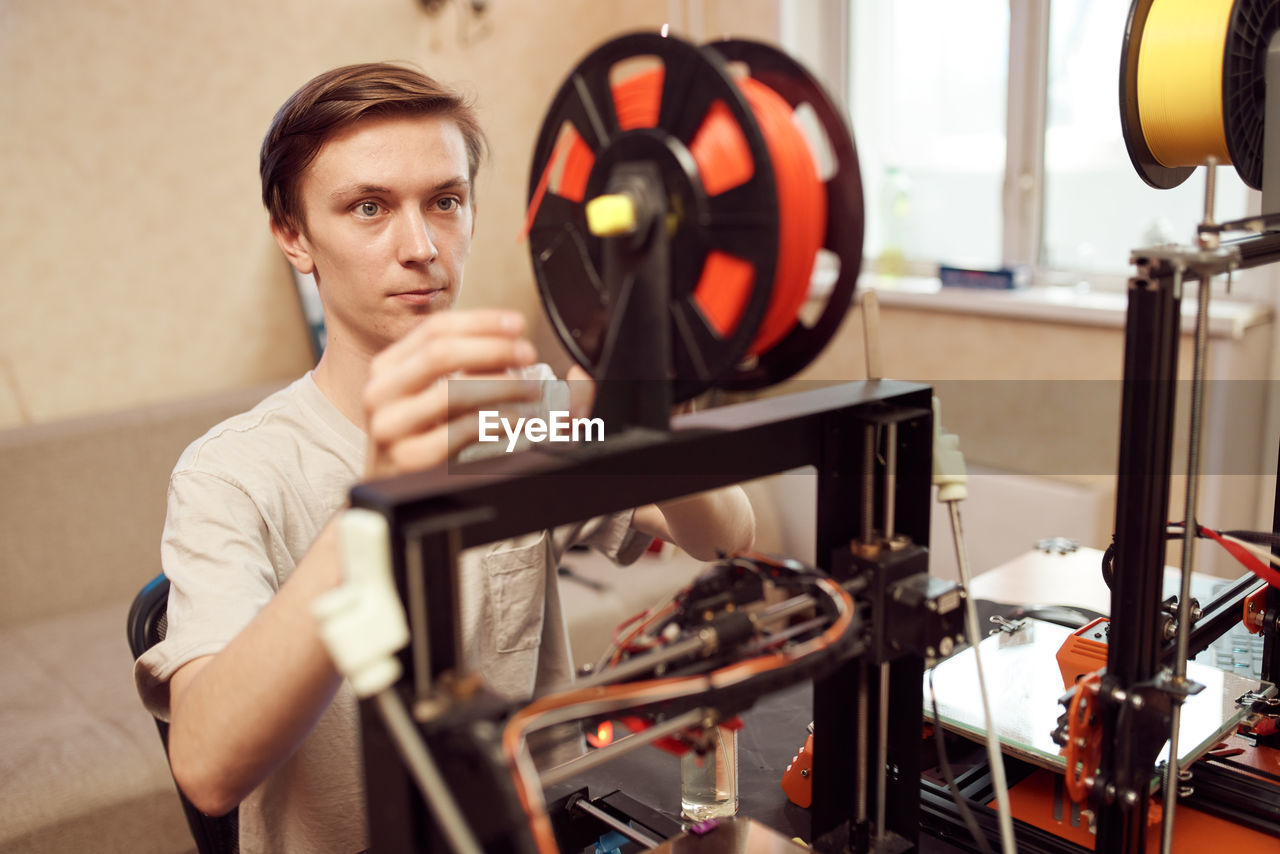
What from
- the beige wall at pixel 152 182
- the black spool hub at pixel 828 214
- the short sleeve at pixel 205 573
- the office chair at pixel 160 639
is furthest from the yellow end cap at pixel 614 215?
the beige wall at pixel 152 182

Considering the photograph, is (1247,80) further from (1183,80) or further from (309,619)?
(309,619)

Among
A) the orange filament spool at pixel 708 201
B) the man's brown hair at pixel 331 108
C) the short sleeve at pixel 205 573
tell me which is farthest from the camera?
the man's brown hair at pixel 331 108

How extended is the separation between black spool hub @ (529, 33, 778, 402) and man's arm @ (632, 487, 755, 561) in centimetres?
38

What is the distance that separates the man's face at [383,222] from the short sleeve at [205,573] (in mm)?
233

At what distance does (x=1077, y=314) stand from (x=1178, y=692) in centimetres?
199

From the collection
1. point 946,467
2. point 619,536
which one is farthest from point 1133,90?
point 619,536

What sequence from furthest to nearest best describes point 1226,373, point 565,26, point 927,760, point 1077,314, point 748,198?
point 565,26 → point 1077,314 → point 1226,373 → point 927,760 → point 748,198

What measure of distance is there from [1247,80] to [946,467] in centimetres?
53

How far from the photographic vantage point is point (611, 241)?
0.67 m

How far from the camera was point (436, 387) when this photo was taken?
2.06 feet

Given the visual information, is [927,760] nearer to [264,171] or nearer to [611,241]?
[611,241]

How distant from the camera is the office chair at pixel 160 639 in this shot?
3.85ft

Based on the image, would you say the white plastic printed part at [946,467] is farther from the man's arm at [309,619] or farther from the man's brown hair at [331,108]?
the man's brown hair at [331,108]

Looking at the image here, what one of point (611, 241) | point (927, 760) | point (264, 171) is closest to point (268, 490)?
point (264, 171)
